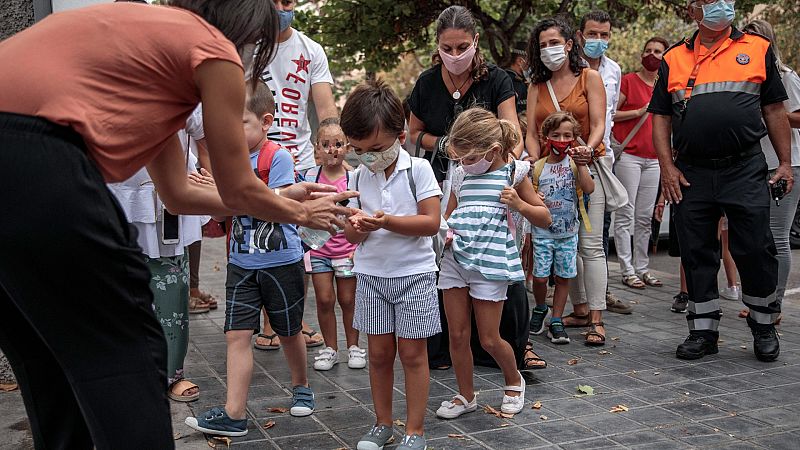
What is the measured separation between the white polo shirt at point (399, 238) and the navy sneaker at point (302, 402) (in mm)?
861

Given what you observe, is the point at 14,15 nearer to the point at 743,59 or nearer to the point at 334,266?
the point at 334,266

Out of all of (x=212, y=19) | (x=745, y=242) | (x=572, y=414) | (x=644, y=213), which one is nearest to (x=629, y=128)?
(x=644, y=213)

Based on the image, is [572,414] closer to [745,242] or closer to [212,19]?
[745,242]

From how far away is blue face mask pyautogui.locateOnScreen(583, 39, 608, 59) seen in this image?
7555mm

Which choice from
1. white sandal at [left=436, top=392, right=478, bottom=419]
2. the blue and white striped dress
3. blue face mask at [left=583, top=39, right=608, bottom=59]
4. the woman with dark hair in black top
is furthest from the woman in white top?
white sandal at [left=436, top=392, right=478, bottom=419]

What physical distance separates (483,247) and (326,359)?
151cm

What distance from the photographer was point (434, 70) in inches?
239

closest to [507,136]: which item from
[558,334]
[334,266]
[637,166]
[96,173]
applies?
[334,266]

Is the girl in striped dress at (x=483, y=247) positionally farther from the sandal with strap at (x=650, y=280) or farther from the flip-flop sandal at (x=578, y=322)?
the sandal with strap at (x=650, y=280)

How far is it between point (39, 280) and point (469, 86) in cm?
400

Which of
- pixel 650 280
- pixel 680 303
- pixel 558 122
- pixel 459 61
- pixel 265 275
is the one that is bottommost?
pixel 650 280

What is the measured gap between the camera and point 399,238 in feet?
14.3

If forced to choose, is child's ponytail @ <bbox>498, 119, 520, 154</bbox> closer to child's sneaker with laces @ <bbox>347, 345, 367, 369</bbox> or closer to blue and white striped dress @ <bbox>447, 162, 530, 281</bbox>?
blue and white striped dress @ <bbox>447, 162, 530, 281</bbox>

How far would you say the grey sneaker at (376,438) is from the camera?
4281 millimetres
